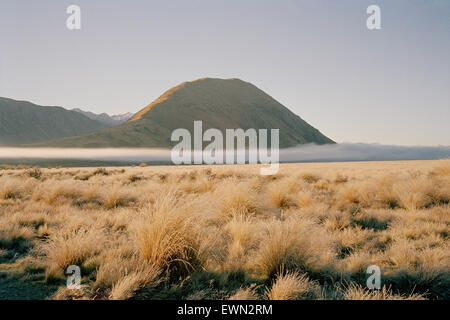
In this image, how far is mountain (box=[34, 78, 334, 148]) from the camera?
9912 centimetres

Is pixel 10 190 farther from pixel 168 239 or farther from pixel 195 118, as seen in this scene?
pixel 195 118

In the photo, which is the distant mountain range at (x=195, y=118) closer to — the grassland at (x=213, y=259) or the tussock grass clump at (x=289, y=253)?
the grassland at (x=213, y=259)

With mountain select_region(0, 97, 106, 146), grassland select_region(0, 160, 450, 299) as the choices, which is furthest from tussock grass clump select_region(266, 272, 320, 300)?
mountain select_region(0, 97, 106, 146)

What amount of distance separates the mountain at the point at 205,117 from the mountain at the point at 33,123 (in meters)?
58.9

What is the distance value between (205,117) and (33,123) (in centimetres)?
10535

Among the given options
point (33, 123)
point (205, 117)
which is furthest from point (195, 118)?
point (33, 123)

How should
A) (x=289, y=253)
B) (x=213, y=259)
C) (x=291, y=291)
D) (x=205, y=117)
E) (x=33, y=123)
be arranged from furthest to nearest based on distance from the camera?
1. (x=33, y=123)
2. (x=205, y=117)
3. (x=213, y=259)
4. (x=289, y=253)
5. (x=291, y=291)

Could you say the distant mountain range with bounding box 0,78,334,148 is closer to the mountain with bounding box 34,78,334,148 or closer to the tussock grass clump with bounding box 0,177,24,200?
the mountain with bounding box 34,78,334,148

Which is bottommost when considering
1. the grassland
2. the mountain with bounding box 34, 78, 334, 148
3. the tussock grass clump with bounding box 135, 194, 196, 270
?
the grassland

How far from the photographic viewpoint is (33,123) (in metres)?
159

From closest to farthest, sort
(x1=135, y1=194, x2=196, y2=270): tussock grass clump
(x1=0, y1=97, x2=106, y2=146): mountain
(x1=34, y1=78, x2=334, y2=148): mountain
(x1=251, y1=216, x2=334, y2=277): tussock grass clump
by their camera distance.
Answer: (x1=135, y1=194, x2=196, y2=270): tussock grass clump < (x1=251, y1=216, x2=334, y2=277): tussock grass clump < (x1=34, y1=78, x2=334, y2=148): mountain < (x1=0, y1=97, x2=106, y2=146): mountain

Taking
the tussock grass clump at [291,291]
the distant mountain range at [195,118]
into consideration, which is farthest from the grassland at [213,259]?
the distant mountain range at [195,118]

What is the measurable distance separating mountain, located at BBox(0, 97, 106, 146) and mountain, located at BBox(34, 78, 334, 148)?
193 feet

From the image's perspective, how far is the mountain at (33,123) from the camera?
473ft
